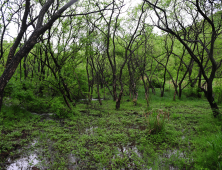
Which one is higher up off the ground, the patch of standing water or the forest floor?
the forest floor

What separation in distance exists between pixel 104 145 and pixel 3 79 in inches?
151

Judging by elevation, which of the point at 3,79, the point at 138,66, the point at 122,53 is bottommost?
the point at 3,79

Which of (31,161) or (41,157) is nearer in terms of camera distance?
(31,161)

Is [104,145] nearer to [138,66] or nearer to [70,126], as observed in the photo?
[70,126]

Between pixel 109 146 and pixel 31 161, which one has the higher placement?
pixel 109 146

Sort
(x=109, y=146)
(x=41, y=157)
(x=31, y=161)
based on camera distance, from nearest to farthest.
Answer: (x=31, y=161)
(x=41, y=157)
(x=109, y=146)

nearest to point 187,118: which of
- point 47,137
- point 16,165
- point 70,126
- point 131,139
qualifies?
point 131,139

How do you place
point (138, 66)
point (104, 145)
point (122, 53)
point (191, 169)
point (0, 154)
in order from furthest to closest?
point (122, 53)
point (138, 66)
point (104, 145)
point (0, 154)
point (191, 169)

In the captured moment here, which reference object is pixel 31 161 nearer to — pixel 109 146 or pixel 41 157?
pixel 41 157

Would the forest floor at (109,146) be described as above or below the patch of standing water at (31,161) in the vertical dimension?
above

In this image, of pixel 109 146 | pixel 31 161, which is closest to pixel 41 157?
pixel 31 161

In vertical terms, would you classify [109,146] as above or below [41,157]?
above

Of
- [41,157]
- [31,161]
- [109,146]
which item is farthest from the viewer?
[109,146]

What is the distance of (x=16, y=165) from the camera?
429cm
